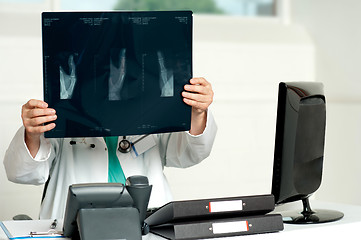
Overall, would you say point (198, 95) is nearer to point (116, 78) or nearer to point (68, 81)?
point (116, 78)

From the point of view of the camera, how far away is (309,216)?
183 cm

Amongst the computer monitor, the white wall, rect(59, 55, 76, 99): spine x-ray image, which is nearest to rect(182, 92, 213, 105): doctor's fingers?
the computer monitor

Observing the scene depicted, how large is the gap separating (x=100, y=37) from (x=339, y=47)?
2.15 meters

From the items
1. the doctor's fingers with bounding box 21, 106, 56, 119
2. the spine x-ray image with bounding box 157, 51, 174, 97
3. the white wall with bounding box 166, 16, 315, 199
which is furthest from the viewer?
the white wall with bounding box 166, 16, 315, 199

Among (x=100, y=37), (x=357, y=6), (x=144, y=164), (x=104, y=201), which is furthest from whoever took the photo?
(x=357, y=6)

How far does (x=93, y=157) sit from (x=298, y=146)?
0.67 m

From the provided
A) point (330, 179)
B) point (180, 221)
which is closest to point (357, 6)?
point (330, 179)

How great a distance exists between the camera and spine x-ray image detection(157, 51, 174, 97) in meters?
1.81

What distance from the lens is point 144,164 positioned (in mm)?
2102

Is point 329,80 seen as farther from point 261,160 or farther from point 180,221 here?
point 180,221

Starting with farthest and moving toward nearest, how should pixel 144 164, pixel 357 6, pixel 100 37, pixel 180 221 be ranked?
pixel 357 6 → pixel 144 164 → pixel 100 37 → pixel 180 221

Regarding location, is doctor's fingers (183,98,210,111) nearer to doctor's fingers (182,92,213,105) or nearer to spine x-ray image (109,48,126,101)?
doctor's fingers (182,92,213,105)

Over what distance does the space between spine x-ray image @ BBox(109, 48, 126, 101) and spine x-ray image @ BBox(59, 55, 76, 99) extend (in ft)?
0.35

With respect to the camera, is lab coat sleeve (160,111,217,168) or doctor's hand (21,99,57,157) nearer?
doctor's hand (21,99,57,157)
